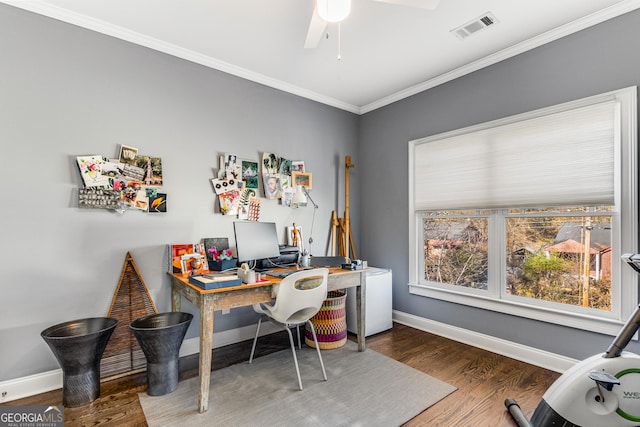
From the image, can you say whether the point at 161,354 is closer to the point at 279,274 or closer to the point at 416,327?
the point at 279,274

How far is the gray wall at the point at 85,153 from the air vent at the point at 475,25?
193cm

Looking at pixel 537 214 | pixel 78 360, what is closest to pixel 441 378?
pixel 537 214

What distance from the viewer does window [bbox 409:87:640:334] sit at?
221cm

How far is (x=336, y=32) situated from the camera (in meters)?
2.46

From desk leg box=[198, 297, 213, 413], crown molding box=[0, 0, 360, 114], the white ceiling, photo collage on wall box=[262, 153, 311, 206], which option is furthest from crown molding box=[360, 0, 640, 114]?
desk leg box=[198, 297, 213, 413]

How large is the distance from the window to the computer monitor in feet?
5.35

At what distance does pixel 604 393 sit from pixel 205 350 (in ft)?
7.22

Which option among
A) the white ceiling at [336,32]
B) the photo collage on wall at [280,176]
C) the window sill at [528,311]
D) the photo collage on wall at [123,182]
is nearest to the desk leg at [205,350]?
the photo collage on wall at [123,182]

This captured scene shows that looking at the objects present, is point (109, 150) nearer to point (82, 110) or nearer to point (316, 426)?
point (82, 110)

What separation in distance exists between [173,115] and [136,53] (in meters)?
0.53

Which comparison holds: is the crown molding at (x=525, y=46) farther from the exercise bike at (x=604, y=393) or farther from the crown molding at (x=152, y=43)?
the exercise bike at (x=604, y=393)

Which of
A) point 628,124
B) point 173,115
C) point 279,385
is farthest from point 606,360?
point 173,115

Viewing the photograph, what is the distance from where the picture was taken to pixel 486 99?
114 inches

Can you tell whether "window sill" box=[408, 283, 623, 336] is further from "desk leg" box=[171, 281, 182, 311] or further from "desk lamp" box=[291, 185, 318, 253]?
"desk leg" box=[171, 281, 182, 311]
